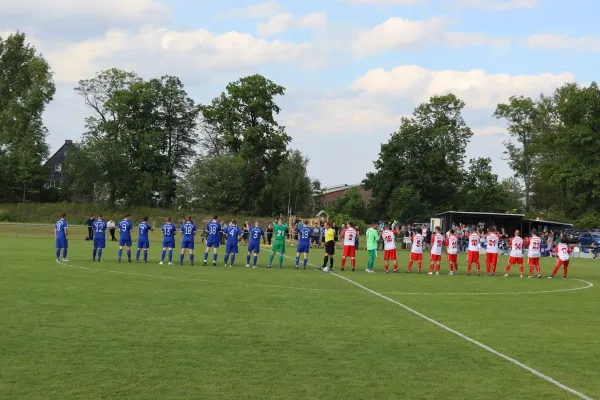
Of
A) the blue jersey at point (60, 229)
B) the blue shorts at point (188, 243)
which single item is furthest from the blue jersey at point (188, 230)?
the blue jersey at point (60, 229)

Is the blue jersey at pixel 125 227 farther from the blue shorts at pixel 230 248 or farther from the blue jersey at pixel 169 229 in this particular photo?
the blue shorts at pixel 230 248

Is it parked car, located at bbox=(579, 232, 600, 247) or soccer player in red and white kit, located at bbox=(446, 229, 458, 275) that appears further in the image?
parked car, located at bbox=(579, 232, 600, 247)

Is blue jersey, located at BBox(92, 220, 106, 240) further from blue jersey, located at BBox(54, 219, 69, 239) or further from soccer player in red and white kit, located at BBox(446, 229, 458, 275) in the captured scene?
soccer player in red and white kit, located at BBox(446, 229, 458, 275)

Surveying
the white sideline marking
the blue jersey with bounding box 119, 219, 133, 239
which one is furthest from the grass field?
the blue jersey with bounding box 119, 219, 133, 239

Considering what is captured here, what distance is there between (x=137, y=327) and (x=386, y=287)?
10.3 meters

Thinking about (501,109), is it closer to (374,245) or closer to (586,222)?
(586,222)

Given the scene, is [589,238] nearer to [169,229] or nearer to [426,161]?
[426,161]

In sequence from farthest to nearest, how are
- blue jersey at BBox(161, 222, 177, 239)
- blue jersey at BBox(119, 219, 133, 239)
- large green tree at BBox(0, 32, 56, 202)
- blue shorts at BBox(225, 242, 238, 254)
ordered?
large green tree at BBox(0, 32, 56, 202)
blue shorts at BBox(225, 242, 238, 254)
blue jersey at BBox(119, 219, 133, 239)
blue jersey at BBox(161, 222, 177, 239)

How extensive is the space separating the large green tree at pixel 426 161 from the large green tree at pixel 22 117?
38971mm

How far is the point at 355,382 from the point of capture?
852 cm

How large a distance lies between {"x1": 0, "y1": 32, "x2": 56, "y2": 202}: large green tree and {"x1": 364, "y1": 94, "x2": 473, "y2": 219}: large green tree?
128 feet

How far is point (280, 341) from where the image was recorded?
1096cm

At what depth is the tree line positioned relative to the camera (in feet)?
250

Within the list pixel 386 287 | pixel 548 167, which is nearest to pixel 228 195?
pixel 548 167
